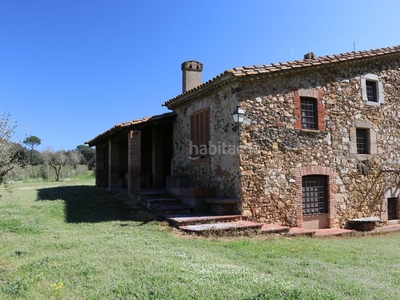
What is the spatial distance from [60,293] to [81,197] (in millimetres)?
9023

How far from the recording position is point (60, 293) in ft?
13.9

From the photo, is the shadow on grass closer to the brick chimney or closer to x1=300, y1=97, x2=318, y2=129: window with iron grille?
the brick chimney

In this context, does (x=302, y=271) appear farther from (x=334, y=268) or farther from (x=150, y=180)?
(x=150, y=180)

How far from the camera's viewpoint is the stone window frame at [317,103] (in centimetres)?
1012

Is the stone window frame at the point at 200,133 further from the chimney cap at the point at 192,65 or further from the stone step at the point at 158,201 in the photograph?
the chimney cap at the point at 192,65

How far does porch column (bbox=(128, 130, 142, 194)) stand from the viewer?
11477mm

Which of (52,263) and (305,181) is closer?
(52,263)

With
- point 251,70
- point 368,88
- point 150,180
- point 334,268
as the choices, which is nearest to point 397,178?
point 368,88

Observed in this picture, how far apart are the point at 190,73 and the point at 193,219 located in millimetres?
7671

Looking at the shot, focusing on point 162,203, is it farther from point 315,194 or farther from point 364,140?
point 364,140

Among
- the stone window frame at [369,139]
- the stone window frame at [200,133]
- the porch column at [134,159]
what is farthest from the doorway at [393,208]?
the porch column at [134,159]

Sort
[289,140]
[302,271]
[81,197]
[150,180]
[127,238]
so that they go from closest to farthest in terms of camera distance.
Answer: [302,271]
[127,238]
[289,140]
[81,197]
[150,180]

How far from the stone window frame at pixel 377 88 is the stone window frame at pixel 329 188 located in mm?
3148

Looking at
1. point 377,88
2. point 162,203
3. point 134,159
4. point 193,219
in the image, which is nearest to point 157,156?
point 134,159
